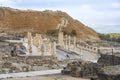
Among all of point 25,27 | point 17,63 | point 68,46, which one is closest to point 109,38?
point 25,27

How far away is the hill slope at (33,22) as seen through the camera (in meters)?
84.3

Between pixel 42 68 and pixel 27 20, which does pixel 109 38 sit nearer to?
pixel 27 20

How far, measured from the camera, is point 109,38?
79438 millimetres

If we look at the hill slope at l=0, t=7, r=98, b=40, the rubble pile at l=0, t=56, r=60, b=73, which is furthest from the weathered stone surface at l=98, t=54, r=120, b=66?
the hill slope at l=0, t=7, r=98, b=40

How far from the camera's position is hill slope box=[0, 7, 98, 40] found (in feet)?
277

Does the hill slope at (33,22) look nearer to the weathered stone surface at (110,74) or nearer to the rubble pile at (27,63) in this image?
the rubble pile at (27,63)

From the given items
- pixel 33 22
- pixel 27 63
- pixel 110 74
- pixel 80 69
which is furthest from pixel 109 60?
pixel 33 22

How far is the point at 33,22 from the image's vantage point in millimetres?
88062

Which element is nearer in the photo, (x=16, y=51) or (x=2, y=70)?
(x=2, y=70)

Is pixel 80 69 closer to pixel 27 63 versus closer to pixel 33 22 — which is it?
pixel 27 63

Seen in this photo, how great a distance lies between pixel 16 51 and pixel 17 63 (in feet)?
22.8

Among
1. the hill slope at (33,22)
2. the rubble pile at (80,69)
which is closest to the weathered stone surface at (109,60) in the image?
the rubble pile at (80,69)

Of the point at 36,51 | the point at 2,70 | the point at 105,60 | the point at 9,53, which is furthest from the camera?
the point at 36,51

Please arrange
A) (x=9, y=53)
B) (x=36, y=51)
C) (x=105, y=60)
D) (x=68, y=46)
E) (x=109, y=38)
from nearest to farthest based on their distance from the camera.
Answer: (x=105, y=60), (x=9, y=53), (x=36, y=51), (x=68, y=46), (x=109, y=38)
